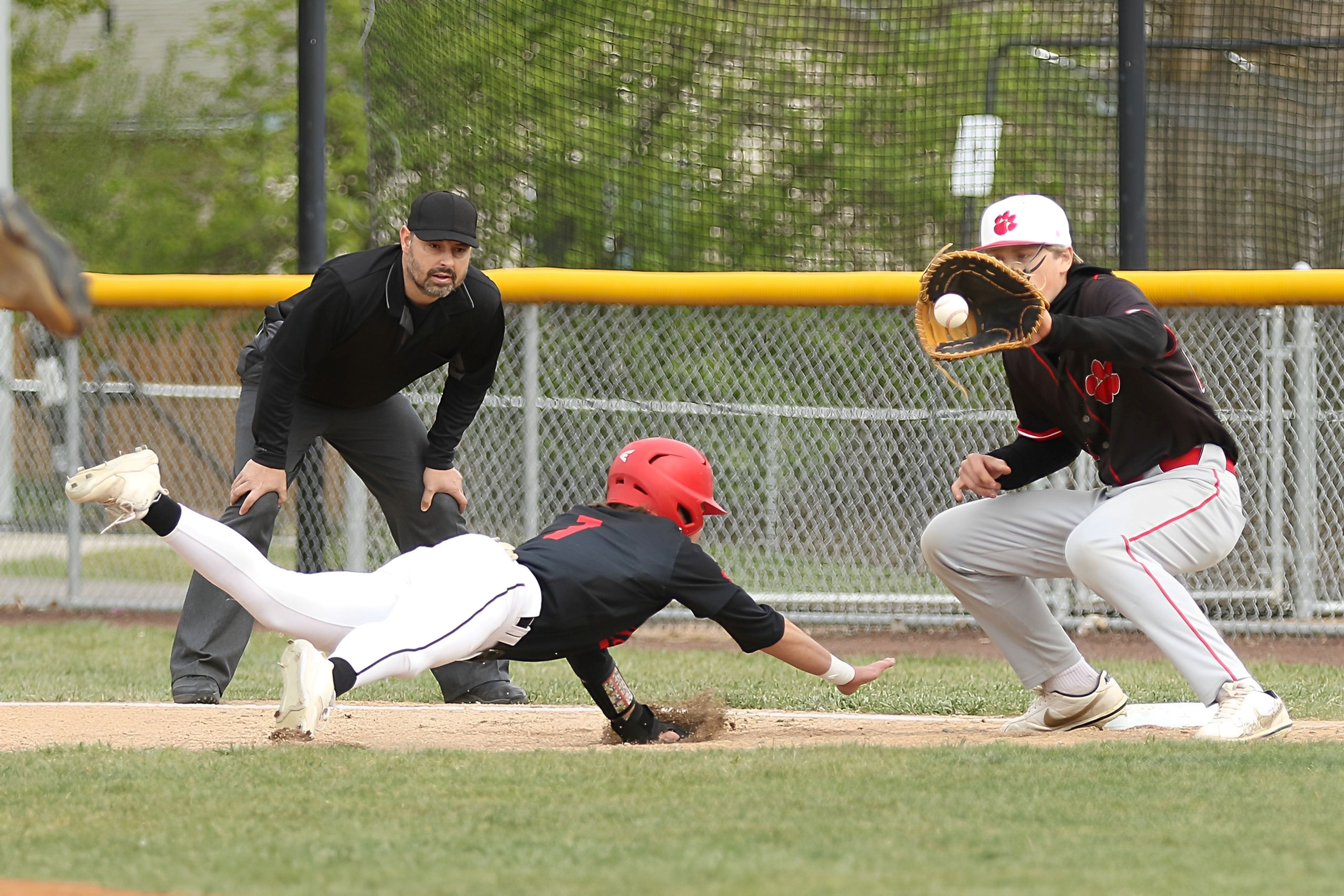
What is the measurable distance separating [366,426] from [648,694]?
140 cm

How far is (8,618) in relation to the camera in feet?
28.2

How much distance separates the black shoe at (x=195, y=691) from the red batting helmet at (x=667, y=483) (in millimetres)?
1813

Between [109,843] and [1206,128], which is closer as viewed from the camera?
[109,843]

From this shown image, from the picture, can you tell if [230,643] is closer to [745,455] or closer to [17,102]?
[745,455]

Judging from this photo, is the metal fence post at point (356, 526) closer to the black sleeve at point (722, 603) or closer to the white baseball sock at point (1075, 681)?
the black sleeve at point (722, 603)

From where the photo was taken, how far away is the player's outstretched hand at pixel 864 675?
13.6 ft

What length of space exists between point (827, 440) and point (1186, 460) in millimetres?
3343

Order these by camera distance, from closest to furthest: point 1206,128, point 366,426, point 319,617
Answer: point 319,617 < point 366,426 < point 1206,128

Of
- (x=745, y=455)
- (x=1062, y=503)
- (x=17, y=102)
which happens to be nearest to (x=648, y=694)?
(x=1062, y=503)

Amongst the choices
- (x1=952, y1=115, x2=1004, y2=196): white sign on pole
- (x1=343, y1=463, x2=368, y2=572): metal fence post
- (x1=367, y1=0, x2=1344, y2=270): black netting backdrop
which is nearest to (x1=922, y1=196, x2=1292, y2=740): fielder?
(x1=343, y1=463, x2=368, y2=572): metal fence post

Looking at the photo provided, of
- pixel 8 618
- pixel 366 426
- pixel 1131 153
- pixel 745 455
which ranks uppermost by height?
pixel 1131 153

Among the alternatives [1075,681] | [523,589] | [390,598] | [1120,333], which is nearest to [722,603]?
[523,589]

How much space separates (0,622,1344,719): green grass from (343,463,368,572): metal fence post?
22.5 inches

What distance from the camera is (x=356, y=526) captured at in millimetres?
7734
